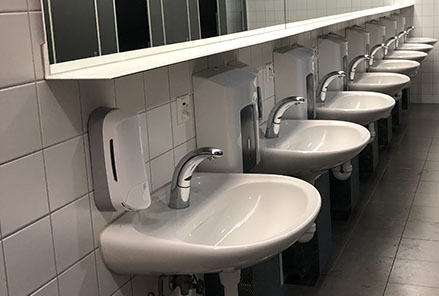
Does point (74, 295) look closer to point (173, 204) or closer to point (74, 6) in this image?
point (173, 204)

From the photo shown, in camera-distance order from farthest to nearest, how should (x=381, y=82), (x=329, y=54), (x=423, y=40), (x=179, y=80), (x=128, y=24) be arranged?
1. (x=423, y=40)
2. (x=381, y=82)
3. (x=329, y=54)
4. (x=179, y=80)
5. (x=128, y=24)

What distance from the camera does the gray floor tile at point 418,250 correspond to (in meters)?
3.56

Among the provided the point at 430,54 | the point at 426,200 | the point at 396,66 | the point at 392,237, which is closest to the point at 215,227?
the point at 392,237

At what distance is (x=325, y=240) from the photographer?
345 centimetres

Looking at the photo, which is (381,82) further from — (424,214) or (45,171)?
(45,171)

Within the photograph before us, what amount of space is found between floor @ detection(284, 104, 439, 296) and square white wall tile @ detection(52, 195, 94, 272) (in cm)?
173

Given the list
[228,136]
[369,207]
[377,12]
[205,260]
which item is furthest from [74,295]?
[377,12]

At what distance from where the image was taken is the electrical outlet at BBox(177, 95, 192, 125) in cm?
224

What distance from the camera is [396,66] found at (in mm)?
5574

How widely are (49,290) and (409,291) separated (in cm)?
213

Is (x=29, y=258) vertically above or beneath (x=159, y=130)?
beneath

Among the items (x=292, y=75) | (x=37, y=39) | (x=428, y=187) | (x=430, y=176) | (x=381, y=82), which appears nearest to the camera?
(x=37, y=39)

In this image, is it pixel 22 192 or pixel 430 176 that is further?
pixel 430 176

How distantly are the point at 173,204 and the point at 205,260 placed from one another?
1.25 feet
